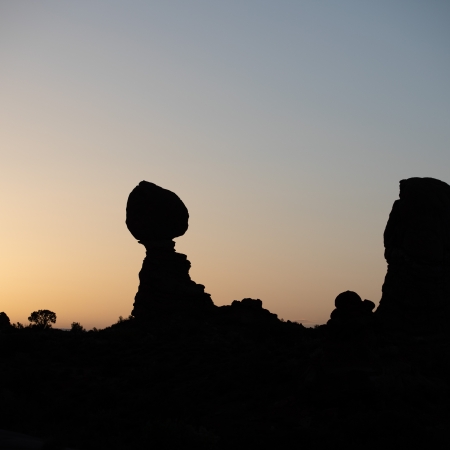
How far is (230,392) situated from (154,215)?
25078mm

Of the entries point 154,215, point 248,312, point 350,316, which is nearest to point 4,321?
point 154,215

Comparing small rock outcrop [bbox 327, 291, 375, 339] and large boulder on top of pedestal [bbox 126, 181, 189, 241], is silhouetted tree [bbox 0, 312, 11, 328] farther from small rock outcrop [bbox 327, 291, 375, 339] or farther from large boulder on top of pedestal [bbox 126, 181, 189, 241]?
small rock outcrop [bbox 327, 291, 375, 339]

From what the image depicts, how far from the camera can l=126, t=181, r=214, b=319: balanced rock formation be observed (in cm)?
5212

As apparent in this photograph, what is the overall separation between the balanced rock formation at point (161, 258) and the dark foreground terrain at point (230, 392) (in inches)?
269

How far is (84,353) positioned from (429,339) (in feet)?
76.3

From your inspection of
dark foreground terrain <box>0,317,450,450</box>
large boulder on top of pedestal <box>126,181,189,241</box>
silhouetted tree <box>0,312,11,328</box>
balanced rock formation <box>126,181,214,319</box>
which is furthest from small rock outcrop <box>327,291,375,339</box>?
silhouetted tree <box>0,312,11,328</box>

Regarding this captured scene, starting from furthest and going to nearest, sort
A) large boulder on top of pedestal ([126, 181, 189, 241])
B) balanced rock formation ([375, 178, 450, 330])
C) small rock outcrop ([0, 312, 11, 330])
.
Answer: large boulder on top of pedestal ([126, 181, 189, 241]), small rock outcrop ([0, 312, 11, 330]), balanced rock formation ([375, 178, 450, 330])

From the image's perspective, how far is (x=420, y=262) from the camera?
4509cm

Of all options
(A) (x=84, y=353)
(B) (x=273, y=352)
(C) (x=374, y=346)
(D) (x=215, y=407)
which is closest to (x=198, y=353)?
(B) (x=273, y=352)

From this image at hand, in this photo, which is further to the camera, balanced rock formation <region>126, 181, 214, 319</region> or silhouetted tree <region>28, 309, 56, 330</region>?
silhouetted tree <region>28, 309, 56, 330</region>

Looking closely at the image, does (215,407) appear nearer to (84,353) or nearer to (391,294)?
(84,353)

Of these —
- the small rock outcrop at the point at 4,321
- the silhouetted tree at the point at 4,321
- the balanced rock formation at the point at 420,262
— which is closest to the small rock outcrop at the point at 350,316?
the balanced rock formation at the point at 420,262

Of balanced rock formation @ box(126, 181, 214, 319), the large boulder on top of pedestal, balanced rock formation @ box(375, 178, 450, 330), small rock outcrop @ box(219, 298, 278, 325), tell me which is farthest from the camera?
the large boulder on top of pedestal

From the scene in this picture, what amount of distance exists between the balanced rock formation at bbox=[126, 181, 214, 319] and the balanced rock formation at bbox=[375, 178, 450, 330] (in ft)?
50.9
